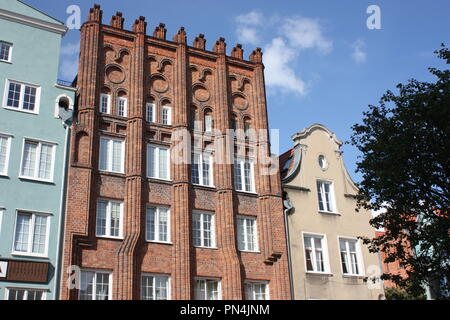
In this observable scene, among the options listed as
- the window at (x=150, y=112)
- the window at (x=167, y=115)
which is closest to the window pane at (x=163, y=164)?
the window at (x=167, y=115)

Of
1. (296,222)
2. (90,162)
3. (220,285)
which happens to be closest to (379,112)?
(296,222)

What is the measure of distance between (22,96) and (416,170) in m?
18.3

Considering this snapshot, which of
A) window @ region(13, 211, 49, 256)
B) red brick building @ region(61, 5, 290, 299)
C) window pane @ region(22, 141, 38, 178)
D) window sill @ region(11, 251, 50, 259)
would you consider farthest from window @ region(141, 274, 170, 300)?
window pane @ region(22, 141, 38, 178)

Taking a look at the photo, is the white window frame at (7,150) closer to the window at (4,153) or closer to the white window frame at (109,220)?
the window at (4,153)

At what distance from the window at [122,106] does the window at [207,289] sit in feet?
30.7

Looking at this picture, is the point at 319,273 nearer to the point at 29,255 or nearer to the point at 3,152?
the point at 29,255

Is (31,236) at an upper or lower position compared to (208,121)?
lower

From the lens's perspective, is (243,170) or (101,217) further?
(243,170)

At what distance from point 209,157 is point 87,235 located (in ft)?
27.0

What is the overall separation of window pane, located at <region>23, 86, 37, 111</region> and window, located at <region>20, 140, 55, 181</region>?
1.90 m

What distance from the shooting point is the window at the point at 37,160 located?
26.0 metres

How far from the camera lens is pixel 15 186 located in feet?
82.9

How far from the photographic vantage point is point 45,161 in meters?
26.5

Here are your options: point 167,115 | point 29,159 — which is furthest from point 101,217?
point 167,115
